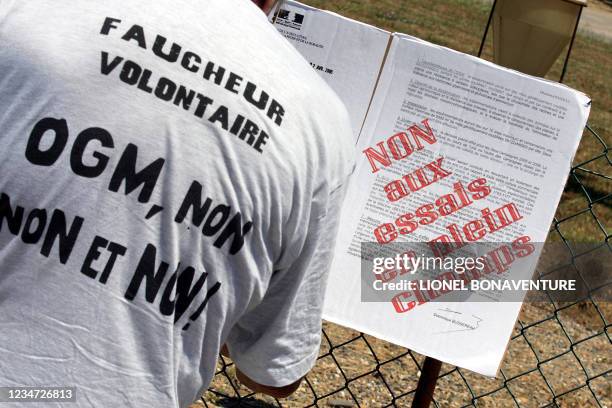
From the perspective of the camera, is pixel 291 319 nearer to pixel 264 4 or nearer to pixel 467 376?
pixel 264 4

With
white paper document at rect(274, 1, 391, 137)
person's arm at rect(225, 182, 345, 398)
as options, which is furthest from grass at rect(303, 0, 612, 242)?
person's arm at rect(225, 182, 345, 398)

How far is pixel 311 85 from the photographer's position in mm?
1358

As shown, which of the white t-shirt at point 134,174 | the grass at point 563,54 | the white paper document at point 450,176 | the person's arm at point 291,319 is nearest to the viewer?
the white t-shirt at point 134,174

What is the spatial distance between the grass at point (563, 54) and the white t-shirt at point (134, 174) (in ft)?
14.7

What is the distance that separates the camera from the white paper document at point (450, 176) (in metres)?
2.15

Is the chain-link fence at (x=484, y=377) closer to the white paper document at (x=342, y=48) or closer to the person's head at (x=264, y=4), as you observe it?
the white paper document at (x=342, y=48)

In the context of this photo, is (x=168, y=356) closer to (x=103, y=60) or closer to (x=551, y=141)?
(x=103, y=60)

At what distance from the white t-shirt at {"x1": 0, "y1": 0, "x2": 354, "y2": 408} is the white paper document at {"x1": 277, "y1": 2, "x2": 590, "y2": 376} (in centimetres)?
87

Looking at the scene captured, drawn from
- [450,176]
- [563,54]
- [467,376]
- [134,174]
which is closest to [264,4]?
[134,174]

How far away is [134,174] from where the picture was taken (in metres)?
1.23

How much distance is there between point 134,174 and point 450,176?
1.14 metres

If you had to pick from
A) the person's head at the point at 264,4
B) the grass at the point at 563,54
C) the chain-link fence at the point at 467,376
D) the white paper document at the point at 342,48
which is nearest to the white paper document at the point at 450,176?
the white paper document at the point at 342,48

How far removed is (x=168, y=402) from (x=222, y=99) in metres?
0.49

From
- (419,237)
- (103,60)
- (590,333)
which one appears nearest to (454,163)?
(419,237)
